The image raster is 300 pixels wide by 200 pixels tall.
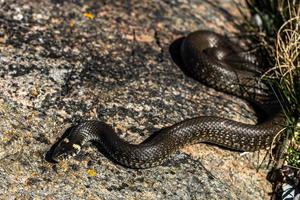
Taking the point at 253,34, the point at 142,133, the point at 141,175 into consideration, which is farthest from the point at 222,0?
the point at 141,175

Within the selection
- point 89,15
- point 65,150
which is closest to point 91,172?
point 65,150

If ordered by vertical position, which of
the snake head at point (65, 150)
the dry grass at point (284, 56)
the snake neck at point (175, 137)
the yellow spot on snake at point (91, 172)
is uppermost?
the dry grass at point (284, 56)

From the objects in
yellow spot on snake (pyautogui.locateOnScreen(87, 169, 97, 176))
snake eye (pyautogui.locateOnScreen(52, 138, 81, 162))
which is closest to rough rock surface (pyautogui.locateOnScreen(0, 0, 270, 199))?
yellow spot on snake (pyautogui.locateOnScreen(87, 169, 97, 176))

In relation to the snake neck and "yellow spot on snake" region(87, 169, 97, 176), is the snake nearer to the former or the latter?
the snake neck

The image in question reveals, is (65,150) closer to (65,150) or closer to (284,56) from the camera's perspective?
(65,150)

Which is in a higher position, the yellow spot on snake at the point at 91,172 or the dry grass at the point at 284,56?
the dry grass at the point at 284,56

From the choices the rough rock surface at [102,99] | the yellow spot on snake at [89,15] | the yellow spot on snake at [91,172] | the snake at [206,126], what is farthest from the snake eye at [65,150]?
the yellow spot on snake at [89,15]

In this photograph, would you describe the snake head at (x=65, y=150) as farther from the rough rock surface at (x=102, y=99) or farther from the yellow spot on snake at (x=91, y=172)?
the yellow spot on snake at (x=91, y=172)
